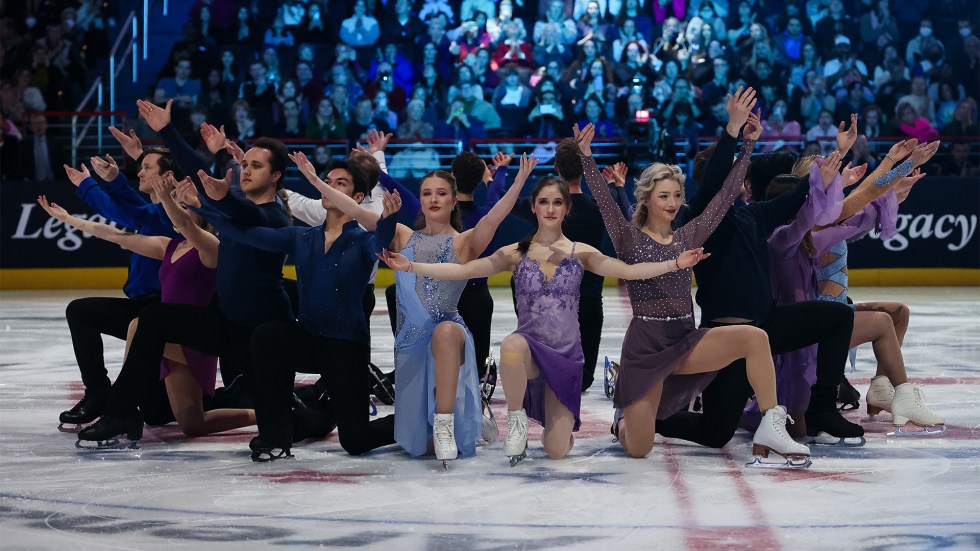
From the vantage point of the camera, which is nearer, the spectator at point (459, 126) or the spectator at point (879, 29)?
the spectator at point (459, 126)

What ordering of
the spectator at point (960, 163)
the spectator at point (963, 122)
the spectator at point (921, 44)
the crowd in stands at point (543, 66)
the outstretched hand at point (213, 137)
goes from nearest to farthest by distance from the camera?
the outstretched hand at point (213, 137)
the crowd in stands at point (543, 66)
the spectator at point (960, 163)
the spectator at point (963, 122)
the spectator at point (921, 44)

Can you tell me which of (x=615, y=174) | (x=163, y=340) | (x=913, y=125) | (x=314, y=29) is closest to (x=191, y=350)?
(x=163, y=340)

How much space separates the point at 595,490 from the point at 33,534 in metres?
1.82

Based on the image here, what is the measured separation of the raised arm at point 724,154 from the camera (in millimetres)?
4715

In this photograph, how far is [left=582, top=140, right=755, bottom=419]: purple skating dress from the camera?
4820mm

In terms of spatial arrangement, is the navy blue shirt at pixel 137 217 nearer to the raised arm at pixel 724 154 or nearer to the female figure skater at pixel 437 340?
the female figure skater at pixel 437 340

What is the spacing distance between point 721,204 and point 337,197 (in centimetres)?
149

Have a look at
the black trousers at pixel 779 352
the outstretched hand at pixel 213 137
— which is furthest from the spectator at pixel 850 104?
the outstretched hand at pixel 213 137

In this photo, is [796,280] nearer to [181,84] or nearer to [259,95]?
[259,95]

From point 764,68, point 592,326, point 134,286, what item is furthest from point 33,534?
point 764,68

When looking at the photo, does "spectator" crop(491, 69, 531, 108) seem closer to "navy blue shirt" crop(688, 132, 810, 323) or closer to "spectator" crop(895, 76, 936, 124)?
"spectator" crop(895, 76, 936, 124)

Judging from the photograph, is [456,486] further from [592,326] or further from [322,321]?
[592,326]

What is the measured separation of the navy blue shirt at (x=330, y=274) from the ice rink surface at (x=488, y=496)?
0.53m

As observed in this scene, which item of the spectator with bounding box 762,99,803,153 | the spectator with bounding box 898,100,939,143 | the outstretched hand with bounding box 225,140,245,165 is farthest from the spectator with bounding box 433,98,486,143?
the outstretched hand with bounding box 225,140,245,165
